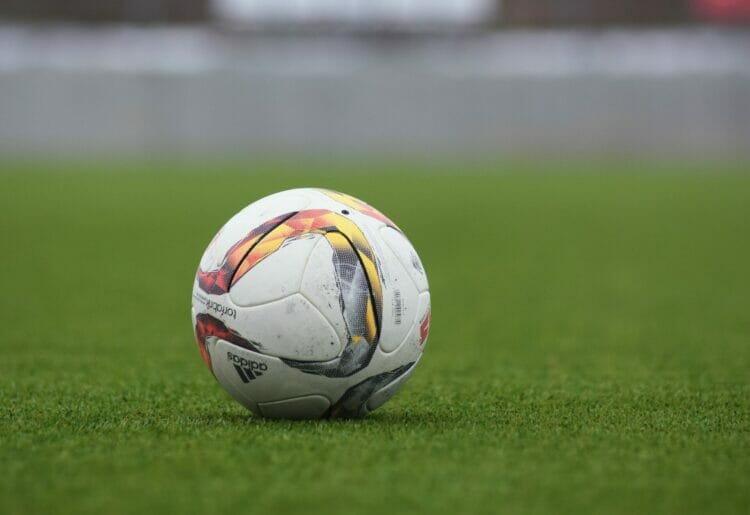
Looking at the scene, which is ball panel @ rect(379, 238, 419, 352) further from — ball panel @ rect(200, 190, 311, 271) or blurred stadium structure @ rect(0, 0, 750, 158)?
blurred stadium structure @ rect(0, 0, 750, 158)

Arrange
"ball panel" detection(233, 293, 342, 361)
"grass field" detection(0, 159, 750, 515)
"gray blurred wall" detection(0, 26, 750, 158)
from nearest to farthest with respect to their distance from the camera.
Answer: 1. "grass field" detection(0, 159, 750, 515)
2. "ball panel" detection(233, 293, 342, 361)
3. "gray blurred wall" detection(0, 26, 750, 158)

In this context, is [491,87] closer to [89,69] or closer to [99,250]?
[89,69]

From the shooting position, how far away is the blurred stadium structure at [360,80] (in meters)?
34.3

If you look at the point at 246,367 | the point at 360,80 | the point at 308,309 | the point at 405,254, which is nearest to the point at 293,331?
the point at 308,309

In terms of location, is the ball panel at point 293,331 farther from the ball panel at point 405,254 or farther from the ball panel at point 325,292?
the ball panel at point 405,254

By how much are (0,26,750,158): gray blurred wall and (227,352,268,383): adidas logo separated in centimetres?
3120

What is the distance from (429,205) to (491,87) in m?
17.7

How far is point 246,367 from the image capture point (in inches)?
148

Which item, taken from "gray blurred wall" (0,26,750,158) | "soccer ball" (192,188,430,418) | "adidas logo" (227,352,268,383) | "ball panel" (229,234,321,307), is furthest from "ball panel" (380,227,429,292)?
"gray blurred wall" (0,26,750,158)

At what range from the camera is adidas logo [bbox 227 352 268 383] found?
3723 millimetres

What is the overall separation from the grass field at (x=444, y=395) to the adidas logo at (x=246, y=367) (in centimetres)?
17

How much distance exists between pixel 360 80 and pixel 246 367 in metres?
31.6

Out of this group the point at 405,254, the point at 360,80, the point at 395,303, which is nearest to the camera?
the point at 395,303

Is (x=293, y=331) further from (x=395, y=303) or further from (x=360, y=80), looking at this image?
(x=360, y=80)
